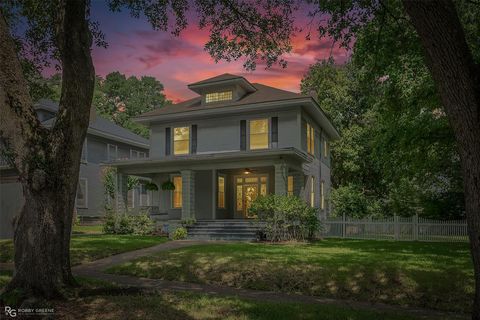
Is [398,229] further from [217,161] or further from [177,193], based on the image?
[177,193]

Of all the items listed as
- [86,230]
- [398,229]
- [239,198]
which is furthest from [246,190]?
[86,230]

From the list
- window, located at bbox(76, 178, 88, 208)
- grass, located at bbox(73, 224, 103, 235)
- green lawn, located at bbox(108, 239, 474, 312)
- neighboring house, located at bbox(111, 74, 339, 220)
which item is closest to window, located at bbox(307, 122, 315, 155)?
neighboring house, located at bbox(111, 74, 339, 220)

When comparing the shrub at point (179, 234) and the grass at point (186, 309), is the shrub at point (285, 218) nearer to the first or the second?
the shrub at point (179, 234)

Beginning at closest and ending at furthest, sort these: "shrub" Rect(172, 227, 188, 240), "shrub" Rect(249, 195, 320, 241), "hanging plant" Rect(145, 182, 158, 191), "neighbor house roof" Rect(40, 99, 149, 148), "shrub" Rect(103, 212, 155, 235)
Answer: "shrub" Rect(249, 195, 320, 241) < "shrub" Rect(172, 227, 188, 240) < "shrub" Rect(103, 212, 155, 235) < "hanging plant" Rect(145, 182, 158, 191) < "neighbor house roof" Rect(40, 99, 149, 148)

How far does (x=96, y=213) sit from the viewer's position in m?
31.2

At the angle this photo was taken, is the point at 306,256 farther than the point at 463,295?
Yes

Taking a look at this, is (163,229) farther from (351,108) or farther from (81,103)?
(351,108)

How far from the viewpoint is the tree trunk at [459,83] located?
4.86 meters

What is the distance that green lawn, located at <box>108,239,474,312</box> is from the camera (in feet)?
27.5

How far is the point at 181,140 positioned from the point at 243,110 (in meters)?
4.26

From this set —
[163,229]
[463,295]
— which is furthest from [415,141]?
[163,229]

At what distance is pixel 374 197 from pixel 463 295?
28.0 metres

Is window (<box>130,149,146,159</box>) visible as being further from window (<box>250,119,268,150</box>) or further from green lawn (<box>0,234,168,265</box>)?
green lawn (<box>0,234,168,265</box>)

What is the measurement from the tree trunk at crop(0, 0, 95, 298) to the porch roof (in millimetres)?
13135
